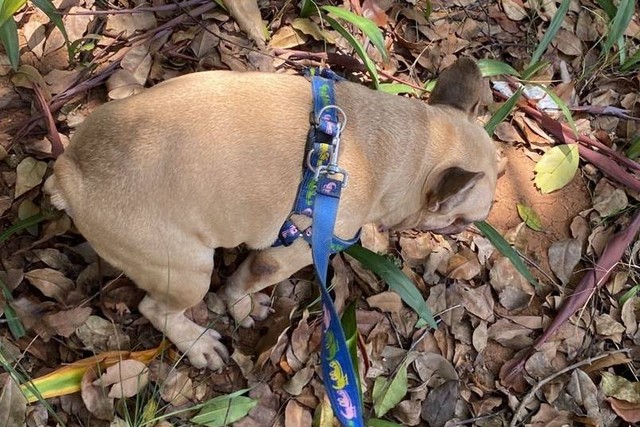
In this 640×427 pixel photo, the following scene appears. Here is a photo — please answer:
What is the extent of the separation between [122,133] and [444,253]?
239 cm

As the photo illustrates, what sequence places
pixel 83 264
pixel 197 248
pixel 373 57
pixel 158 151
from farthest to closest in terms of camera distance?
pixel 373 57
pixel 83 264
pixel 197 248
pixel 158 151

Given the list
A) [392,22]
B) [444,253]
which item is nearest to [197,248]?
[444,253]

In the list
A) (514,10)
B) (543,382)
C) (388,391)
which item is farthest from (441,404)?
(514,10)

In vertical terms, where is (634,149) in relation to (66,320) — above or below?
below

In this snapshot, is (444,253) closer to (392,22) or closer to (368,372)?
(368,372)

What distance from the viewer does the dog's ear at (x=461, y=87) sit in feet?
12.3

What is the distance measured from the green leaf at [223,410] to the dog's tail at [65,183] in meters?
1.38

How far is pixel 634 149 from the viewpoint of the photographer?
4.98 meters

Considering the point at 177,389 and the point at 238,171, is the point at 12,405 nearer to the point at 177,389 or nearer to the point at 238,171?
the point at 177,389

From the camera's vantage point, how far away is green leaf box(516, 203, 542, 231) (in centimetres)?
482

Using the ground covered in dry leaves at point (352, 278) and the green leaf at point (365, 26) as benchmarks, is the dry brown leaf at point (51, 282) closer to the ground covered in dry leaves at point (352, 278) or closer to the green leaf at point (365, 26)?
the ground covered in dry leaves at point (352, 278)

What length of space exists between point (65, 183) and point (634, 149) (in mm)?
3956

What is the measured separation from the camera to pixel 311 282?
4363 mm

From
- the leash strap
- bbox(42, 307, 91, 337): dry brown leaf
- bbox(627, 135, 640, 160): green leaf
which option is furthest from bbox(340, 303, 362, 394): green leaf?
bbox(627, 135, 640, 160): green leaf
